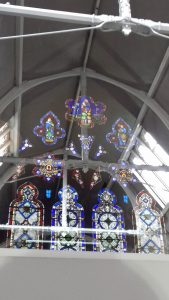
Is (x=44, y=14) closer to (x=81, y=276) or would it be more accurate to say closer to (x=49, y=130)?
(x=81, y=276)

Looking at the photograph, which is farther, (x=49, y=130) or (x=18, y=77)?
(x=49, y=130)

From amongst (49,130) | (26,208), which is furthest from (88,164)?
(26,208)

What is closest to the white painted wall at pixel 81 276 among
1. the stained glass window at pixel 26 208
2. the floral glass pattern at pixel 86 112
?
the floral glass pattern at pixel 86 112

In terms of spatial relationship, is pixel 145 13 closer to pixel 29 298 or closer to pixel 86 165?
pixel 86 165

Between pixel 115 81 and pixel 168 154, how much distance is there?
2.29 metres

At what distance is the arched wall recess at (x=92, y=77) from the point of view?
8719 mm

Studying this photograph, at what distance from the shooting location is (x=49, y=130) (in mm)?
9898

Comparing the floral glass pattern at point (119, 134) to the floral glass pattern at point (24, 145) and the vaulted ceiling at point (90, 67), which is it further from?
the floral glass pattern at point (24, 145)

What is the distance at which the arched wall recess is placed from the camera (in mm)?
8719

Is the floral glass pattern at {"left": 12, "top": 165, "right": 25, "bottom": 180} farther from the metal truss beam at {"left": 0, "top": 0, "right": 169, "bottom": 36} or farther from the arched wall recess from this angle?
the metal truss beam at {"left": 0, "top": 0, "right": 169, "bottom": 36}

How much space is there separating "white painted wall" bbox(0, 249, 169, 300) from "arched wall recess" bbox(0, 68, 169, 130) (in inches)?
221

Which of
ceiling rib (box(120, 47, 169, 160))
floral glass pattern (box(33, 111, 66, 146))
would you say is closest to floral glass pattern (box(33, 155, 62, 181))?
floral glass pattern (box(33, 111, 66, 146))

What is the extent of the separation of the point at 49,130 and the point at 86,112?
3.48 ft

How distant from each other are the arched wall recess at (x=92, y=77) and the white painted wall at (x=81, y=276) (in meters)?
5.60
